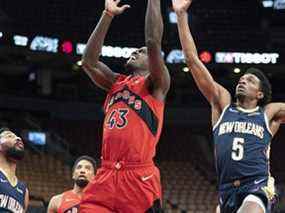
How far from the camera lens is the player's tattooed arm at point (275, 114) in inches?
226

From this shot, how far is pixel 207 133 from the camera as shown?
24.4 m

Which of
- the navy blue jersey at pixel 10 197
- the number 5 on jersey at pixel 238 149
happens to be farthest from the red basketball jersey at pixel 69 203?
the number 5 on jersey at pixel 238 149

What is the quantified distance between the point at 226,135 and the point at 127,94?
0.86 metres

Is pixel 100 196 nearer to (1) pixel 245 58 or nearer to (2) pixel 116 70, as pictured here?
(1) pixel 245 58

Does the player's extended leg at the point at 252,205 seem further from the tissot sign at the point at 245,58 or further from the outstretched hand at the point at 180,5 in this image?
the tissot sign at the point at 245,58

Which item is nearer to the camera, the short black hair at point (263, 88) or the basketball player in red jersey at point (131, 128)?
the basketball player in red jersey at point (131, 128)

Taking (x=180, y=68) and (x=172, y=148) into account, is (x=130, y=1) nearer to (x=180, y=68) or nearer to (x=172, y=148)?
(x=180, y=68)

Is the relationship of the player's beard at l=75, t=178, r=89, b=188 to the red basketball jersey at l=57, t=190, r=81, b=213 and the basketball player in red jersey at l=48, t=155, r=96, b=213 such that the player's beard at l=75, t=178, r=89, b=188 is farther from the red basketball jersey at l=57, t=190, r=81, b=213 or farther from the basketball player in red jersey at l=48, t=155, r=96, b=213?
the red basketball jersey at l=57, t=190, r=81, b=213

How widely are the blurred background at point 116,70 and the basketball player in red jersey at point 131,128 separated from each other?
12.0m

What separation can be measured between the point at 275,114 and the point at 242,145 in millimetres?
431

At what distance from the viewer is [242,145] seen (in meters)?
5.58

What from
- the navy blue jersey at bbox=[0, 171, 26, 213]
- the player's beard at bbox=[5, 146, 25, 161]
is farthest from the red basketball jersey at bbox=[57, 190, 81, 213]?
the player's beard at bbox=[5, 146, 25, 161]

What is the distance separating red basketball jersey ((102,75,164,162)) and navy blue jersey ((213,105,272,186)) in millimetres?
541

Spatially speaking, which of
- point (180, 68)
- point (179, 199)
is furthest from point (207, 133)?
point (179, 199)
